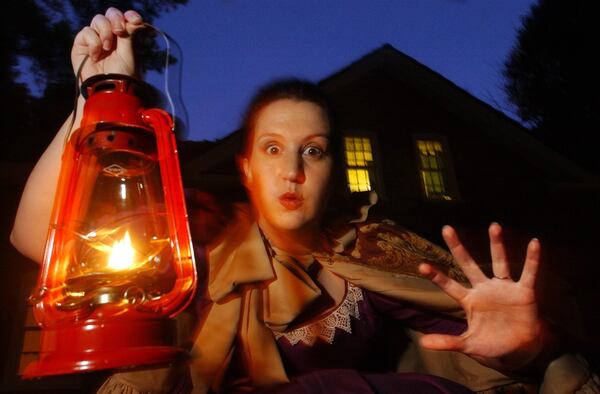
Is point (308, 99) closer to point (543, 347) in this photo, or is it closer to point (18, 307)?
point (543, 347)

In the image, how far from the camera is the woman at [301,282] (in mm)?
1318

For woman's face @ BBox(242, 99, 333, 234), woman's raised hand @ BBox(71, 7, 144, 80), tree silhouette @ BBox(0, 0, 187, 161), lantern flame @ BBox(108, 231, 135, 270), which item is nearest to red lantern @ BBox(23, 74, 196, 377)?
lantern flame @ BBox(108, 231, 135, 270)

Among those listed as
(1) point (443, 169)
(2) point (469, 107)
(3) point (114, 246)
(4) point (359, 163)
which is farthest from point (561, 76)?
(3) point (114, 246)

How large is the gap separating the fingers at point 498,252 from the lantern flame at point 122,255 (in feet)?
3.77

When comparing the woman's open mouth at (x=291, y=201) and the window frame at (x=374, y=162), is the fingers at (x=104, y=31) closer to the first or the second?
the woman's open mouth at (x=291, y=201)

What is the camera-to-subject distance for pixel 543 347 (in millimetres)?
1550

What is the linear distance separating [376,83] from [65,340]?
277 inches

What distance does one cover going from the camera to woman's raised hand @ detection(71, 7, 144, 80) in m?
1.25

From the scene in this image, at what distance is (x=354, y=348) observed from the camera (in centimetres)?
175

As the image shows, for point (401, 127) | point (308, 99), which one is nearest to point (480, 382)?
point (308, 99)

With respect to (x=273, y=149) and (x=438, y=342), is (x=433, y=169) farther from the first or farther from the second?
(x=438, y=342)

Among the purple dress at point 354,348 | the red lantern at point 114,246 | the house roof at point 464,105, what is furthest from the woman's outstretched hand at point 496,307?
the house roof at point 464,105

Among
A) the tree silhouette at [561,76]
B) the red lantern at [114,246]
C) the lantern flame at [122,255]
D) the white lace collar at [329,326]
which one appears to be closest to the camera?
the red lantern at [114,246]

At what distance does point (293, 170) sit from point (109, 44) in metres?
0.79
